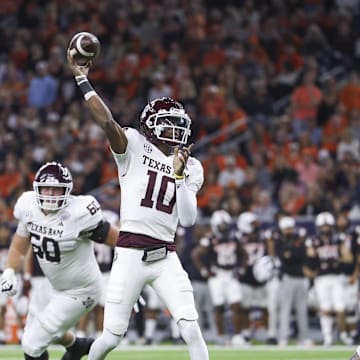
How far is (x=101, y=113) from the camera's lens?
716 centimetres

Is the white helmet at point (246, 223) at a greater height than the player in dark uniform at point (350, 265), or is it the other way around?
the white helmet at point (246, 223)

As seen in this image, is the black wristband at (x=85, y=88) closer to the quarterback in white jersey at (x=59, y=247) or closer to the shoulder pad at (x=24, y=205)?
the quarterback in white jersey at (x=59, y=247)

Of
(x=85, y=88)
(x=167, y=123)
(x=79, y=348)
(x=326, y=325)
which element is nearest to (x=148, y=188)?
(x=167, y=123)

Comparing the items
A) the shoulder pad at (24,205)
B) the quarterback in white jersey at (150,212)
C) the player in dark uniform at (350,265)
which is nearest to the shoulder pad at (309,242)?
the player in dark uniform at (350,265)

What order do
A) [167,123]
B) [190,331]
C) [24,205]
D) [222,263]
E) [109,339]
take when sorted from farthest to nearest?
[222,263], [24,205], [167,123], [109,339], [190,331]

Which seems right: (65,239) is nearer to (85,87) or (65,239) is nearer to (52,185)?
(52,185)

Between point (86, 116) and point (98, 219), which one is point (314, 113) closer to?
point (86, 116)

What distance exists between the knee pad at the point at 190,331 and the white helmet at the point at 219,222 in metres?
7.18

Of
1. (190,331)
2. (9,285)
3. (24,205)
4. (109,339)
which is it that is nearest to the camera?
(190,331)

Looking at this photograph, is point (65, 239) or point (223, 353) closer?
point (65, 239)

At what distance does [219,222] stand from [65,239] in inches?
246

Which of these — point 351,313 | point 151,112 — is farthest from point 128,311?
point 351,313

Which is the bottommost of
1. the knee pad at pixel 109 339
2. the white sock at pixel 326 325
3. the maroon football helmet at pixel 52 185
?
the white sock at pixel 326 325

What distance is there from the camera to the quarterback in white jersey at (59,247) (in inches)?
→ 324
